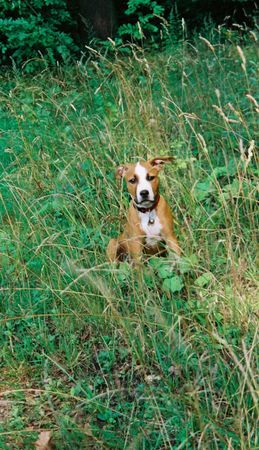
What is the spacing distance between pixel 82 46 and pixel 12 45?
1372 mm

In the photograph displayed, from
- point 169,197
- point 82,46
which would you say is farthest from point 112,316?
point 82,46

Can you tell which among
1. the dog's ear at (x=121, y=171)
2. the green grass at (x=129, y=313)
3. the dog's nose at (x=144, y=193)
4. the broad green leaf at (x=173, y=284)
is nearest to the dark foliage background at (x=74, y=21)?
the green grass at (x=129, y=313)

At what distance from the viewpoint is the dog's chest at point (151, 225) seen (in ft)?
11.6

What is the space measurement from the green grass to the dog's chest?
153 millimetres

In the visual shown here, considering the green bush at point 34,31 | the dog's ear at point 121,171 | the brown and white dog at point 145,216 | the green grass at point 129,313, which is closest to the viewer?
the green grass at point 129,313

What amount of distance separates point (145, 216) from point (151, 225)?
2.4 inches

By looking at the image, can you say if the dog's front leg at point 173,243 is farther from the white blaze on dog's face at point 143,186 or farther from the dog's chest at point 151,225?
the white blaze on dog's face at point 143,186

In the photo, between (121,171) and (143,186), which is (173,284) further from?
(121,171)

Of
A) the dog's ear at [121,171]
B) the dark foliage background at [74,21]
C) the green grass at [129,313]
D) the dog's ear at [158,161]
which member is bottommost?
the green grass at [129,313]

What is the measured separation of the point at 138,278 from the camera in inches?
119

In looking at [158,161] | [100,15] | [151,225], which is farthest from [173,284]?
[100,15]

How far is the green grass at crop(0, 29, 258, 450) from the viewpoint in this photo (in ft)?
7.88

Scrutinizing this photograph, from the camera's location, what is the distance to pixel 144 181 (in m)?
3.48

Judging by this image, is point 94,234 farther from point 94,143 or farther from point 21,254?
point 94,143
